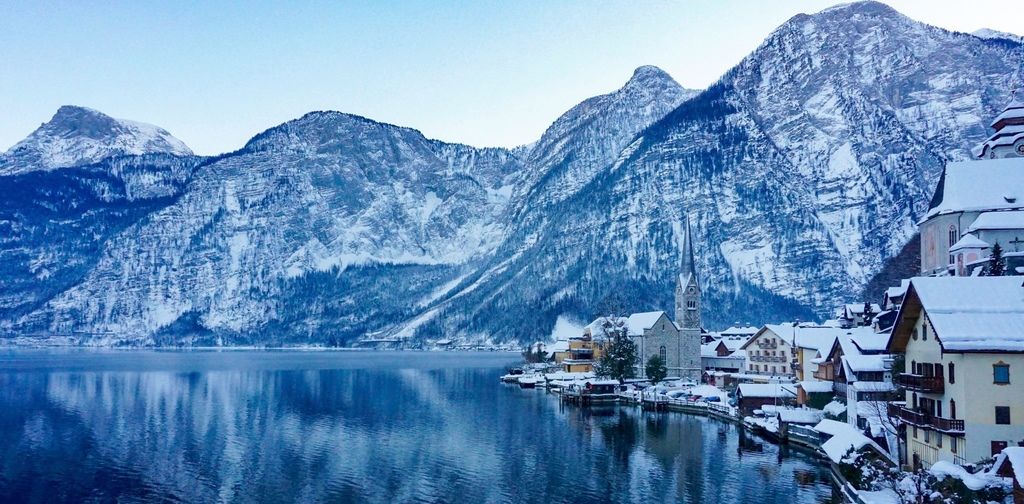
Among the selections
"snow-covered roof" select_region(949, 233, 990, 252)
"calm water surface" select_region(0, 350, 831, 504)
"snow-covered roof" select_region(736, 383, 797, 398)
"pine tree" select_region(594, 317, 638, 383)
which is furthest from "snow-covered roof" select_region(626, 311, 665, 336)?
"snow-covered roof" select_region(949, 233, 990, 252)

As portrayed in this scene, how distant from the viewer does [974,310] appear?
129ft

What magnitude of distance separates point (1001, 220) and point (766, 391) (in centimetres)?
2969

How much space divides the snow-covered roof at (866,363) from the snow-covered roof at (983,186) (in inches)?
667

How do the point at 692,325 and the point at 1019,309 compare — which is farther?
the point at 692,325

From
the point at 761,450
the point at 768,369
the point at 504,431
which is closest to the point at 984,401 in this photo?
the point at 761,450

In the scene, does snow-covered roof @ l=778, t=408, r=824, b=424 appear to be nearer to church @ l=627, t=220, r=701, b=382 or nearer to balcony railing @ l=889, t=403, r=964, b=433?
balcony railing @ l=889, t=403, r=964, b=433

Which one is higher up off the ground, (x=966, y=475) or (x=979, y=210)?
(x=979, y=210)

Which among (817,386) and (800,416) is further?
(817,386)

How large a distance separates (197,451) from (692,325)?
88.1 meters

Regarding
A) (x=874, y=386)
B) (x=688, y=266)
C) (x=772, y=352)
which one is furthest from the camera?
(x=688, y=266)

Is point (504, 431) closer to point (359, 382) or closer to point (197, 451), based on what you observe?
point (197, 451)

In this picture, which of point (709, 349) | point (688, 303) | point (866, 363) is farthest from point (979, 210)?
point (709, 349)

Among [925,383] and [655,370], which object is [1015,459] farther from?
[655,370]

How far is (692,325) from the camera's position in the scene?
133500 mm
